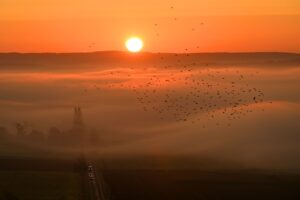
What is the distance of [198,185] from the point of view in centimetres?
6162

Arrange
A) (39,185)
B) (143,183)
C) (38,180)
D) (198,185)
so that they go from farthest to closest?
(38,180) < (143,183) < (198,185) < (39,185)

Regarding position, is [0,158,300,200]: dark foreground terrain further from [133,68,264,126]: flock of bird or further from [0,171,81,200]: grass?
[133,68,264,126]: flock of bird

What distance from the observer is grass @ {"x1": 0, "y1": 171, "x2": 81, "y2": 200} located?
2189 inches

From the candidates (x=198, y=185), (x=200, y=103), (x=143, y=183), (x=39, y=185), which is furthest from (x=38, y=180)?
(x=200, y=103)

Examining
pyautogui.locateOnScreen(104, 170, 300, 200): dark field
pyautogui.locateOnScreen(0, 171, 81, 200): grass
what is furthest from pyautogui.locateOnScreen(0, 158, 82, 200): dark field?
pyautogui.locateOnScreen(104, 170, 300, 200): dark field

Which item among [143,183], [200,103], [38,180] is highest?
[200,103]

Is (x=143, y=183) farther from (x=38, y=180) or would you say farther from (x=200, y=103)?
(x=200, y=103)

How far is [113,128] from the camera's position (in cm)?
10344

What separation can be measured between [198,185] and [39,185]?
18.8m

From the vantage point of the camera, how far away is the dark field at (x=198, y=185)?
5766 centimetres

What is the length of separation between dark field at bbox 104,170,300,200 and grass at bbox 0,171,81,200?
15.2ft

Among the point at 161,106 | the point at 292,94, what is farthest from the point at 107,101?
the point at 292,94

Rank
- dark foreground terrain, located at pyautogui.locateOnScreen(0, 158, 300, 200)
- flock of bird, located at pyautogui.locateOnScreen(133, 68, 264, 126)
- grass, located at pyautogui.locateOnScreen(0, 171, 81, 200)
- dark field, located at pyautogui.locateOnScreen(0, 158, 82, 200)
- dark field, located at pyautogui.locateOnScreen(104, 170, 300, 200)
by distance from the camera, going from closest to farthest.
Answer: grass, located at pyautogui.locateOnScreen(0, 171, 81, 200)
dark field, located at pyautogui.locateOnScreen(0, 158, 82, 200)
dark foreground terrain, located at pyautogui.locateOnScreen(0, 158, 300, 200)
dark field, located at pyautogui.locateOnScreen(104, 170, 300, 200)
flock of bird, located at pyautogui.locateOnScreen(133, 68, 264, 126)

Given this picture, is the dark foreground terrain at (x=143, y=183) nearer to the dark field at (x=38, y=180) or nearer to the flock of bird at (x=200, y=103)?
the dark field at (x=38, y=180)
